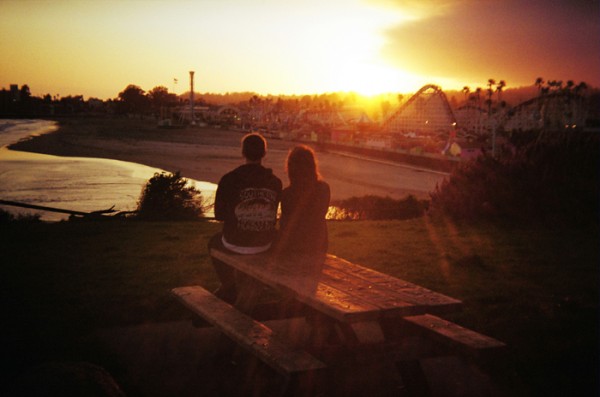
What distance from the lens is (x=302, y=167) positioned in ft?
17.0

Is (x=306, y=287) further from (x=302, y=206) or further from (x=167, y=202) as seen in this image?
(x=167, y=202)

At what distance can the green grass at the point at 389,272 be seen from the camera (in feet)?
16.9

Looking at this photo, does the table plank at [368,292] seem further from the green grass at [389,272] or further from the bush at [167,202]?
the bush at [167,202]

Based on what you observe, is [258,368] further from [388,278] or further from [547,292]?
[547,292]

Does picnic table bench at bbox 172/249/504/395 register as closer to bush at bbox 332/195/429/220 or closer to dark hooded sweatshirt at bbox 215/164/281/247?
dark hooded sweatshirt at bbox 215/164/281/247

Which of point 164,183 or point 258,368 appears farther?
point 164,183

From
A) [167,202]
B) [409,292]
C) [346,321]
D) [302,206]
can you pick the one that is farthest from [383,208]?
[346,321]

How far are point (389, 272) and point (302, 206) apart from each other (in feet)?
11.0

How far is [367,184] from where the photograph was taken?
26641mm

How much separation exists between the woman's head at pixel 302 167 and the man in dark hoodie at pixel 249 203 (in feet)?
0.56

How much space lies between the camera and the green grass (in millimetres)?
5148

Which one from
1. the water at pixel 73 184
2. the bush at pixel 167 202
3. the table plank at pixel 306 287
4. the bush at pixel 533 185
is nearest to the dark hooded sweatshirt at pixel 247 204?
the table plank at pixel 306 287

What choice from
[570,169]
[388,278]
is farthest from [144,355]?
[570,169]

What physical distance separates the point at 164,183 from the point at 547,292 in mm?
9522
